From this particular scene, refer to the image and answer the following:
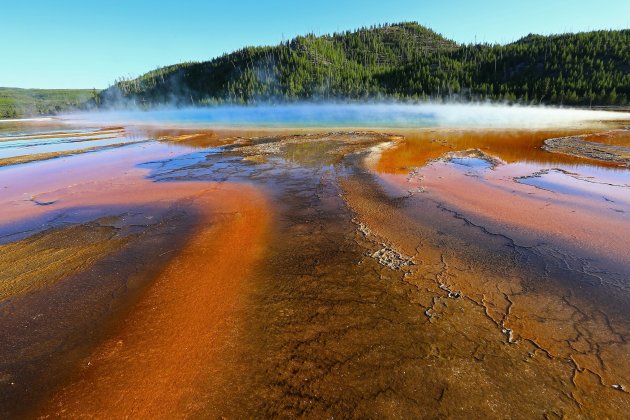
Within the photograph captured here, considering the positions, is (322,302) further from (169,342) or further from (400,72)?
(400,72)

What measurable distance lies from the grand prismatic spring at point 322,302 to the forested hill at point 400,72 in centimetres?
7831

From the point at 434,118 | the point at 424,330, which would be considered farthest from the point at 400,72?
the point at 424,330

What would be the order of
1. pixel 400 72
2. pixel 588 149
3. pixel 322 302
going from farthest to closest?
1. pixel 400 72
2. pixel 588 149
3. pixel 322 302

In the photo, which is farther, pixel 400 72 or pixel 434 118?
pixel 400 72

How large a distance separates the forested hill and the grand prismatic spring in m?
78.3

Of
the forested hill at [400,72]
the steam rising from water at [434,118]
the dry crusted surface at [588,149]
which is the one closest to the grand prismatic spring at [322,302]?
the dry crusted surface at [588,149]

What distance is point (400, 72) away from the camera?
10781 cm

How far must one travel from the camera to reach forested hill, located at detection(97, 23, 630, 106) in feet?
241

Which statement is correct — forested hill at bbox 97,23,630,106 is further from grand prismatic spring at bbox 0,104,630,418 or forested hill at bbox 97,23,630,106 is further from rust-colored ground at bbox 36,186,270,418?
rust-colored ground at bbox 36,186,270,418

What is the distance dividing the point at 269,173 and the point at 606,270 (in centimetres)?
1332

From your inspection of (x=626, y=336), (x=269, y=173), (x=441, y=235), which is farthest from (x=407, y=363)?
(x=269, y=173)

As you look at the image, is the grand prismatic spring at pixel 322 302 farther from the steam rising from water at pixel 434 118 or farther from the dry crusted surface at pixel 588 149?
the steam rising from water at pixel 434 118

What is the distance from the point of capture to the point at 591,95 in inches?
2525

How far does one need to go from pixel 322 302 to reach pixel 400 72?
11634 cm
